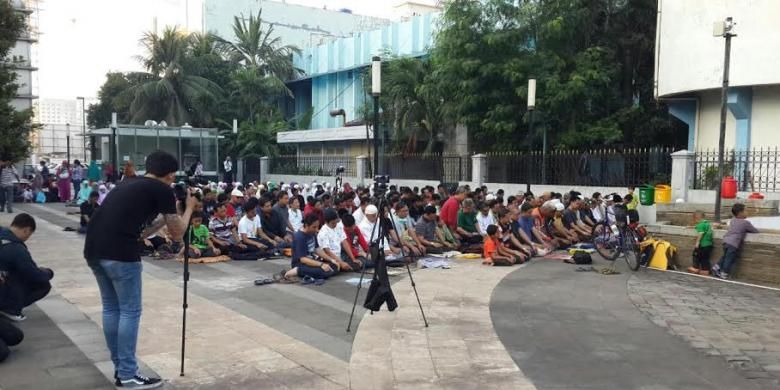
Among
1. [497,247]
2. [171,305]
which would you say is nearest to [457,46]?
[497,247]

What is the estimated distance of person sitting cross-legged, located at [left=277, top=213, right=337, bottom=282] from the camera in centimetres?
922

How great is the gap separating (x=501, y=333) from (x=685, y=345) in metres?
1.87

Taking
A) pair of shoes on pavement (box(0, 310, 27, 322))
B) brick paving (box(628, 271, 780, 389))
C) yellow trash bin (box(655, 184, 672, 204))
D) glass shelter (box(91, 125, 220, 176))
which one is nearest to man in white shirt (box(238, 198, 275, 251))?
pair of shoes on pavement (box(0, 310, 27, 322))

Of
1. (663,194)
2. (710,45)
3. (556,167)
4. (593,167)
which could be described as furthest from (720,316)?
(710,45)

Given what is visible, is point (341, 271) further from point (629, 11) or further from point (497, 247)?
point (629, 11)

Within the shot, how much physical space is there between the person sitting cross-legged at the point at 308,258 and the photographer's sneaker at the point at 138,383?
4309mm

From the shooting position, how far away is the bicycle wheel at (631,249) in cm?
1093

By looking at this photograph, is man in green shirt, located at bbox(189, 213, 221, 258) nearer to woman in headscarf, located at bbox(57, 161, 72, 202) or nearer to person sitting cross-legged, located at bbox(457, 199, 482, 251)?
person sitting cross-legged, located at bbox(457, 199, 482, 251)

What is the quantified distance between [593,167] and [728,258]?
842 centimetres

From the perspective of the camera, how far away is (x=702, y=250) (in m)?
10.6

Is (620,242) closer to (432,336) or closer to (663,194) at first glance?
(663,194)

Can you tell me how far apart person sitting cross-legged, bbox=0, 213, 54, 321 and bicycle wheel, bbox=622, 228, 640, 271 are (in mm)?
9191

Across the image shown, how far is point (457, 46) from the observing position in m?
21.5

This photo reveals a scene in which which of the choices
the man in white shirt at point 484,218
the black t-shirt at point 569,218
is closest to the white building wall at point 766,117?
the black t-shirt at point 569,218
